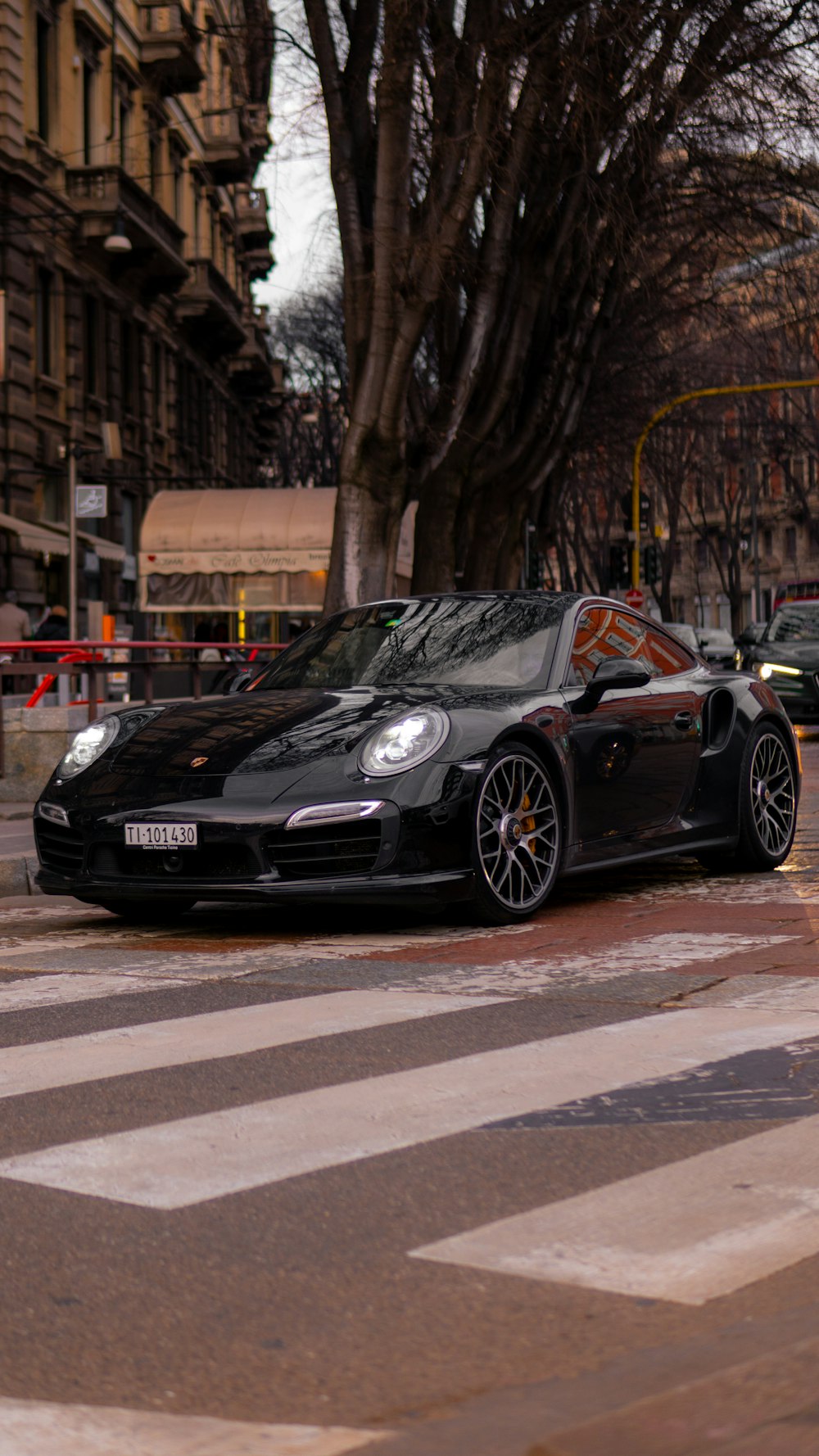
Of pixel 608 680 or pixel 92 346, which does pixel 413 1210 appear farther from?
pixel 92 346

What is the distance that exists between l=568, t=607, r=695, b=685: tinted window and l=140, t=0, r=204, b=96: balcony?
32.6 metres

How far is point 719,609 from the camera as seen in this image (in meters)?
90.8

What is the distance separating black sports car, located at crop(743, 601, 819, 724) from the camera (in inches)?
885

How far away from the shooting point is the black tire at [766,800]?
29.7 feet

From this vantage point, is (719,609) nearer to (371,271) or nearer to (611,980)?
(371,271)

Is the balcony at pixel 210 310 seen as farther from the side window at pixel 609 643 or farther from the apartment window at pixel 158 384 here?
the side window at pixel 609 643

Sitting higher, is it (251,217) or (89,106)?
(251,217)

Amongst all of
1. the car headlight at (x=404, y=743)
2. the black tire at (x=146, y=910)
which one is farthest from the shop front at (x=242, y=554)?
the car headlight at (x=404, y=743)

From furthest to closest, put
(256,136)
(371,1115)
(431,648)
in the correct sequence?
(256,136)
(431,648)
(371,1115)

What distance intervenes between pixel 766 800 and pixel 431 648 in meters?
1.95

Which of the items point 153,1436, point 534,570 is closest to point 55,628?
point 534,570

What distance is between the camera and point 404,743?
7.27 meters

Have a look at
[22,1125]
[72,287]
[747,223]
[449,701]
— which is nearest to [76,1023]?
[22,1125]

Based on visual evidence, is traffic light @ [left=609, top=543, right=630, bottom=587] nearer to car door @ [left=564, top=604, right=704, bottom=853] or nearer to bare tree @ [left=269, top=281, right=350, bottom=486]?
bare tree @ [left=269, top=281, right=350, bottom=486]
